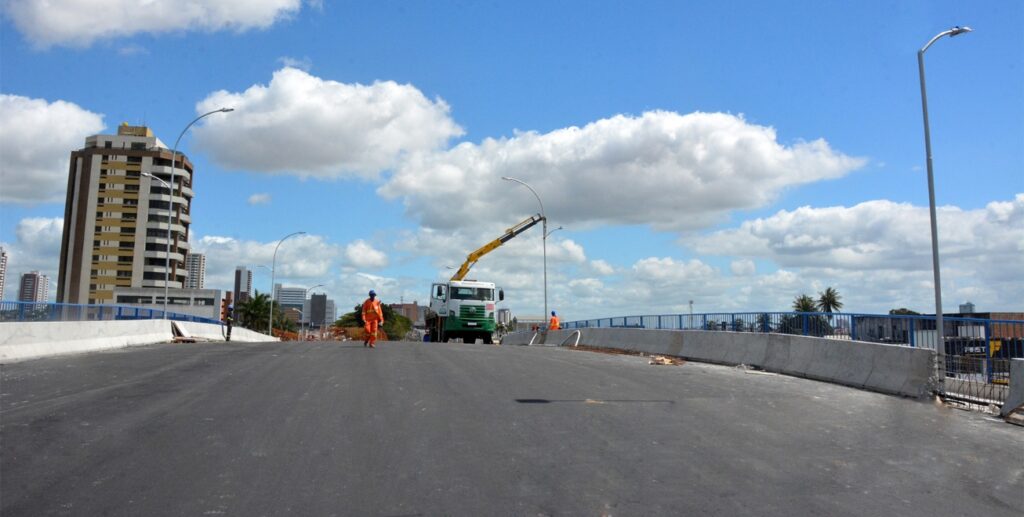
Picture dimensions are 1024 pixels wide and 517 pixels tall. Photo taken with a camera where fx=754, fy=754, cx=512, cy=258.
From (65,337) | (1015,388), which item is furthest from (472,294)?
(1015,388)

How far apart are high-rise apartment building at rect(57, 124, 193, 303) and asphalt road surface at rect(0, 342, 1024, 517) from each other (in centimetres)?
10423

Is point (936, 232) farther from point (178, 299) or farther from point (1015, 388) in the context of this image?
point (178, 299)

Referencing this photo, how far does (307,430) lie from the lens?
8164mm

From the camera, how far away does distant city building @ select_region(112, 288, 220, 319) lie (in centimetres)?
10481

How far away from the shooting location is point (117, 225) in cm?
10800

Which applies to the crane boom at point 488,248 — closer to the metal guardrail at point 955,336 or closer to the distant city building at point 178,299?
the metal guardrail at point 955,336

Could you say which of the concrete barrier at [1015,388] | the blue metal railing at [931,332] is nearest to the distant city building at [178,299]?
the blue metal railing at [931,332]

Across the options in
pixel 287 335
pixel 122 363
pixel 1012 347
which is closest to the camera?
pixel 1012 347

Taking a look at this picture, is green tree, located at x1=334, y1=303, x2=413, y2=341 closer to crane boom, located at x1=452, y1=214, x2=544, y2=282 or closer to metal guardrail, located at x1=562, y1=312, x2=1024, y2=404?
crane boom, located at x1=452, y1=214, x2=544, y2=282

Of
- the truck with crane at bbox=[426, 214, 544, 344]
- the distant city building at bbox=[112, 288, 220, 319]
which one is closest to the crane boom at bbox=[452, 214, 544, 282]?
the truck with crane at bbox=[426, 214, 544, 344]

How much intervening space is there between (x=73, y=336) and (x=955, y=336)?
19715mm

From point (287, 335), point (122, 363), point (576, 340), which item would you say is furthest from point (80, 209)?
point (122, 363)

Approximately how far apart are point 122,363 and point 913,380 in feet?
49.0

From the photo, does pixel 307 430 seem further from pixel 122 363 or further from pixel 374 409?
pixel 122 363
